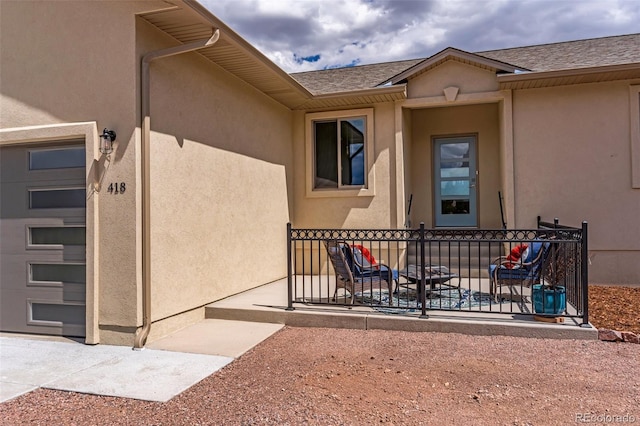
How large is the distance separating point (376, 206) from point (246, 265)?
309 cm

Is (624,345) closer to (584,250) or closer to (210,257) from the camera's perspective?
(584,250)

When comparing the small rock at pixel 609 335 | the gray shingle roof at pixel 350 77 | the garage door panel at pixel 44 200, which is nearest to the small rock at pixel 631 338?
the small rock at pixel 609 335

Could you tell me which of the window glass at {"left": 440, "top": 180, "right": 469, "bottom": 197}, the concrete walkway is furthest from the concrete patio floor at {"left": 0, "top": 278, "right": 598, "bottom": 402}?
the window glass at {"left": 440, "top": 180, "right": 469, "bottom": 197}

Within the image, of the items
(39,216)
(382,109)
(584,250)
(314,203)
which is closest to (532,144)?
(382,109)

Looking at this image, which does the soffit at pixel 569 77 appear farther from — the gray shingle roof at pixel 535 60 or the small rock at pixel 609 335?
the small rock at pixel 609 335

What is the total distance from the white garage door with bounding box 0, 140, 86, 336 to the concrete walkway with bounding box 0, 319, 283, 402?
29cm

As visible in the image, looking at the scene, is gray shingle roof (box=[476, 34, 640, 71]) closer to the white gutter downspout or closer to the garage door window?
the white gutter downspout

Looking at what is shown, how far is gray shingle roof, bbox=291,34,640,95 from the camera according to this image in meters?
7.75

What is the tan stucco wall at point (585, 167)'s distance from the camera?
7.54 m

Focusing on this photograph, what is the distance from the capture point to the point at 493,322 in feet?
16.0

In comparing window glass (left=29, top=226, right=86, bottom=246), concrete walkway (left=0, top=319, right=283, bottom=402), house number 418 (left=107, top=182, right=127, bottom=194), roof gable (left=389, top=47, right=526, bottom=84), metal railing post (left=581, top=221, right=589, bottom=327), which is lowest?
Result: concrete walkway (left=0, top=319, right=283, bottom=402)

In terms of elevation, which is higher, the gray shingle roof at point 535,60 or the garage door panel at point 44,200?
the gray shingle roof at point 535,60

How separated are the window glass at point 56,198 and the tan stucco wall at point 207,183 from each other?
969 millimetres

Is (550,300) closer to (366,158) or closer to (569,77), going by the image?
(569,77)
